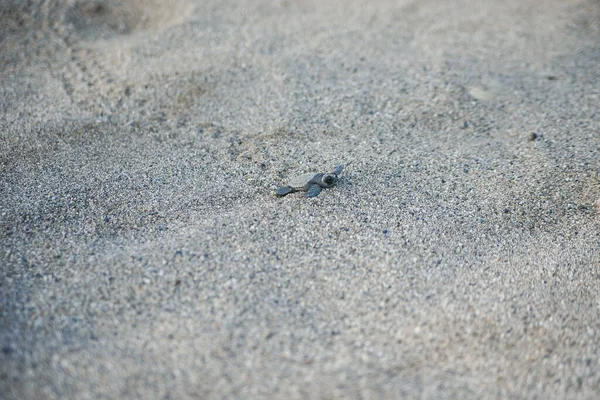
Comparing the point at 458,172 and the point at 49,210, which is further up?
the point at 49,210

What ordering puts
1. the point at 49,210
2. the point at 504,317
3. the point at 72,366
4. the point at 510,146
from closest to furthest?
1. the point at 72,366
2. the point at 504,317
3. the point at 49,210
4. the point at 510,146

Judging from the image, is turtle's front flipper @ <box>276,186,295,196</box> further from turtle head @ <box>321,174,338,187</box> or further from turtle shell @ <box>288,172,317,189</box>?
turtle head @ <box>321,174,338,187</box>

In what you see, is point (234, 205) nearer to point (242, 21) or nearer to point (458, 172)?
point (458, 172)

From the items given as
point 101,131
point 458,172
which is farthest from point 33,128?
point 458,172

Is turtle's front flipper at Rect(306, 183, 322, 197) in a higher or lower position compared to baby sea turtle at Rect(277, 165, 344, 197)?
lower

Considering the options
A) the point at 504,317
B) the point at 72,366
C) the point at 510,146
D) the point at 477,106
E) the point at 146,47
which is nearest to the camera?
the point at 72,366

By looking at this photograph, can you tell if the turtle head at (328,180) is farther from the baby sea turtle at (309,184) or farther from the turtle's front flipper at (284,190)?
the turtle's front flipper at (284,190)

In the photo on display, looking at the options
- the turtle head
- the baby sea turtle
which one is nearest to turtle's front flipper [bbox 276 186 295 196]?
the baby sea turtle
